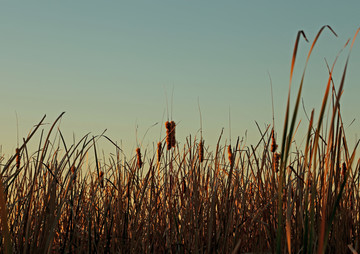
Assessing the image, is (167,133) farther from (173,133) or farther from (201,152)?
(201,152)

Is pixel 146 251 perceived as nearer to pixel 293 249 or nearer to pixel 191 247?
pixel 191 247

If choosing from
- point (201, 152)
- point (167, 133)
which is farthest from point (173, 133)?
point (201, 152)

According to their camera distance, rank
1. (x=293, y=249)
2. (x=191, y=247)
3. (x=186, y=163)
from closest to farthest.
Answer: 1. (x=293, y=249)
2. (x=191, y=247)
3. (x=186, y=163)

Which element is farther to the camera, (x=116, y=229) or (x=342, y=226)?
(x=116, y=229)

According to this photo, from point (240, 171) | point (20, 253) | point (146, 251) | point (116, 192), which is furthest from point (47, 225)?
A: point (240, 171)

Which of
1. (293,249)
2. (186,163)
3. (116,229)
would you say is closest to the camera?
(293,249)

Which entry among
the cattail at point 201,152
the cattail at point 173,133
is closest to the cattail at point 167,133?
the cattail at point 173,133

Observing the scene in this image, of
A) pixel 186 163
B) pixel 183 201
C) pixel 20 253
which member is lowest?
pixel 20 253

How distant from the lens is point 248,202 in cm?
394

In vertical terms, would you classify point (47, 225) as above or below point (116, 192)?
below

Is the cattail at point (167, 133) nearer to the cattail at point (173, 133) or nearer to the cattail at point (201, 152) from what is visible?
the cattail at point (173, 133)

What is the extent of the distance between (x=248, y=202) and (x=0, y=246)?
6.43ft

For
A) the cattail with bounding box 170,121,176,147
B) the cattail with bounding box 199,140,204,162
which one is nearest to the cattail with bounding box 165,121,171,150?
the cattail with bounding box 170,121,176,147

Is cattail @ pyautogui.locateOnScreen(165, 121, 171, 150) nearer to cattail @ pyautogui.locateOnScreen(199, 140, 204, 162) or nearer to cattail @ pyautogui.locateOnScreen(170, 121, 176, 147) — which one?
cattail @ pyautogui.locateOnScreen(170, 121, 176, 147)
